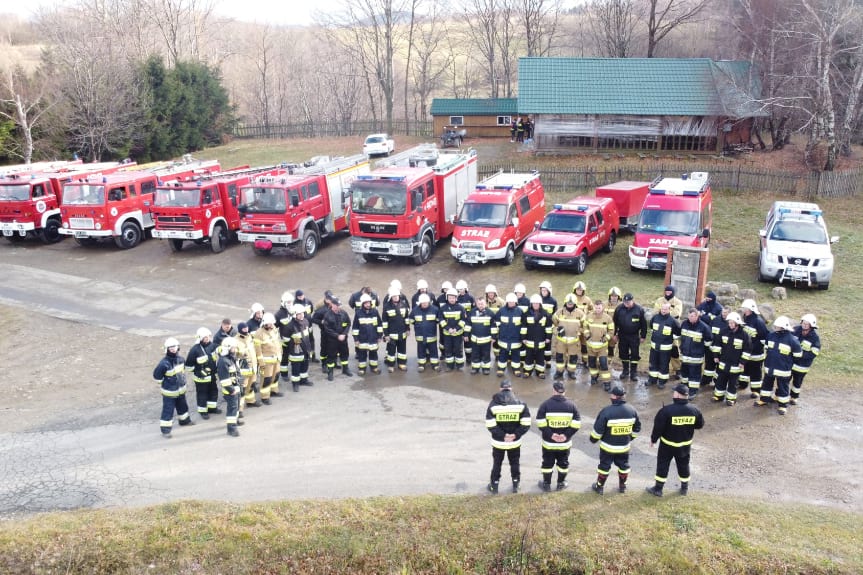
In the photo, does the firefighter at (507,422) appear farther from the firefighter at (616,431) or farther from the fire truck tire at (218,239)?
the fire truck tire at (218,239)

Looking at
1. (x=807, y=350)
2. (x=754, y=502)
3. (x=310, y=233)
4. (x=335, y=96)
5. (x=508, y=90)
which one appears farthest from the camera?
(x=335, y=96)

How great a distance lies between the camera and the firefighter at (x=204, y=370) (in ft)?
33.4

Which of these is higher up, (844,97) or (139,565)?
(844,97)

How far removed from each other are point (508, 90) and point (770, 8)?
22.9m

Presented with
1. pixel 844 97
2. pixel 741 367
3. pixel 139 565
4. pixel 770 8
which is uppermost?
pixel 770 8

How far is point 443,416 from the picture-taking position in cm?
1061

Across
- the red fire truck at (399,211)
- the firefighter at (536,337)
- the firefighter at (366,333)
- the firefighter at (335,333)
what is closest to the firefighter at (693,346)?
the firefighter at (536,337)

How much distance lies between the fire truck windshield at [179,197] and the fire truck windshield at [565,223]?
416 inches

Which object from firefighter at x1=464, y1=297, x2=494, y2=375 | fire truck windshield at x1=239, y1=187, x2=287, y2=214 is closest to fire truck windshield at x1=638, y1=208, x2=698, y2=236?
firefighter at x1=464, y1=297, x2=494, y2=375

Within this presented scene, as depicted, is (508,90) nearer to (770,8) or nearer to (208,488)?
(770,8)

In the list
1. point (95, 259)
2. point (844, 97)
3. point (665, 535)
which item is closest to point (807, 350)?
point (665, 535)

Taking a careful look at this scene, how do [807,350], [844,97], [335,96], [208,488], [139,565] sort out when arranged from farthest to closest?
[335,96] < [844,97] < [807,350] < [208,488] < [139,565]

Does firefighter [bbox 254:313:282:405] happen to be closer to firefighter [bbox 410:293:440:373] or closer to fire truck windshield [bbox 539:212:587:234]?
firefighter [bbox 410:293:440:373]

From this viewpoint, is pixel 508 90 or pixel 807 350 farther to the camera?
pixel 508 90
